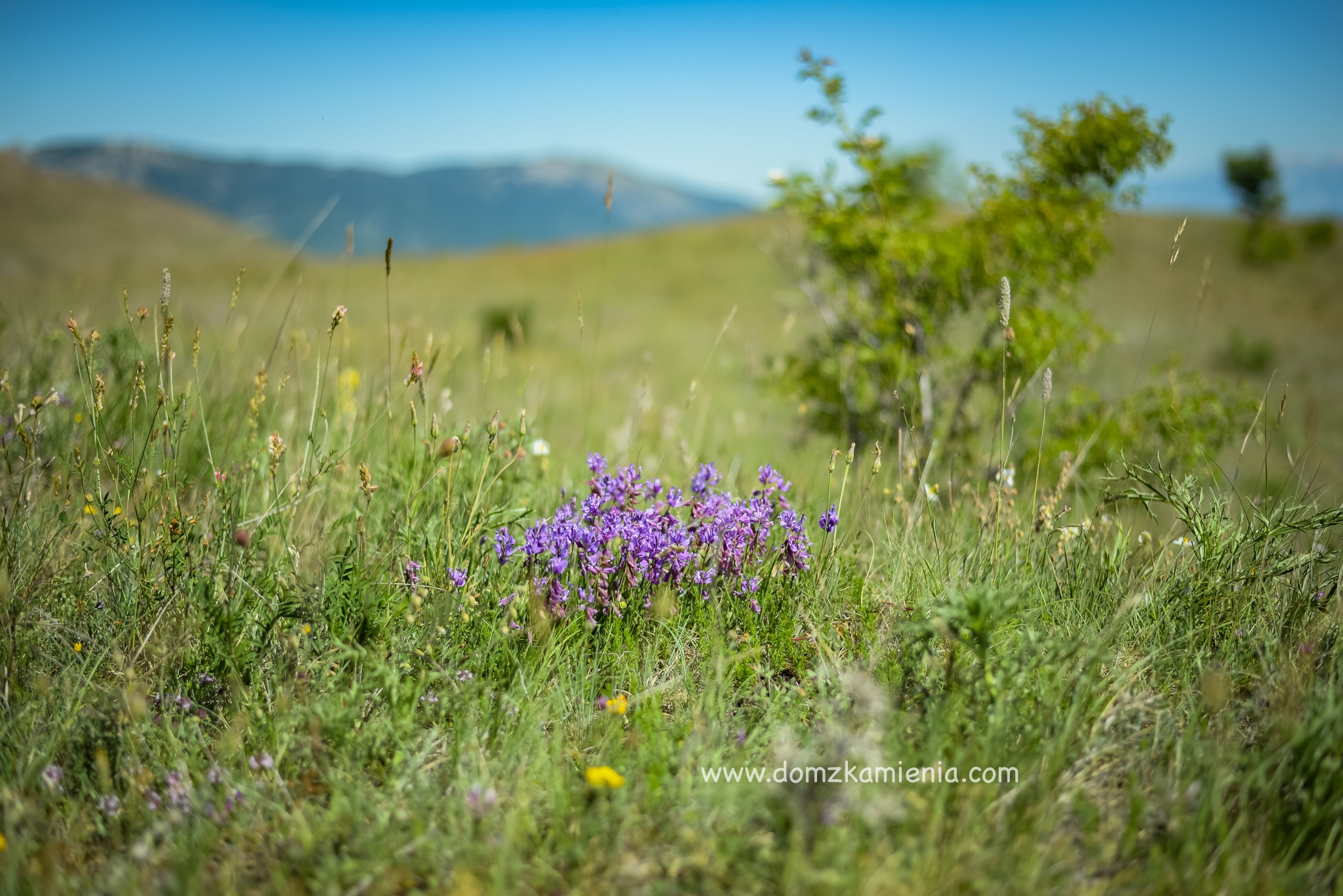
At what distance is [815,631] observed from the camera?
1740 mm

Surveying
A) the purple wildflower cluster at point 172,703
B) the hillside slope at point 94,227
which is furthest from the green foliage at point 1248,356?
the hillside slope at point 94,227

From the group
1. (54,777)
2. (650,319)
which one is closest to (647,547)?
(54,777)

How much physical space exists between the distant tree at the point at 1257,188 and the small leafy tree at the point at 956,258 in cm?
3564

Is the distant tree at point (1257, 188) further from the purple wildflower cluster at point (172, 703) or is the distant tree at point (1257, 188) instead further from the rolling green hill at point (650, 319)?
the purple wildflower cluster at point (172, 703)

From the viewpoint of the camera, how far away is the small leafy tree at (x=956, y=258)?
3.69 meters

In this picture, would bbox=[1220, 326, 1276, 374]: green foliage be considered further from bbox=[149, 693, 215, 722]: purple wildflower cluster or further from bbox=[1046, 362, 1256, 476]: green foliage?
bbox=[149, 693, 215, 722]: purple wildflower cluster

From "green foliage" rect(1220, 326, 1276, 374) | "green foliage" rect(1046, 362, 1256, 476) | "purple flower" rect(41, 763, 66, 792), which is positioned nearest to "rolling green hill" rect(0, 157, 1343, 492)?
"green foliage" rect(1220, 326, 1276, 374)

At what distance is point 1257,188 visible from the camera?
34094 mm

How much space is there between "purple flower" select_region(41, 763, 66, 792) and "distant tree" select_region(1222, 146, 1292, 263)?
132 ft

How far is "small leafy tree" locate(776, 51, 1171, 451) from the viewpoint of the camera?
369cm

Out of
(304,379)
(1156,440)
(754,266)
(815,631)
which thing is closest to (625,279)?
(754,266)

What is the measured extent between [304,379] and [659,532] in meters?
4.36

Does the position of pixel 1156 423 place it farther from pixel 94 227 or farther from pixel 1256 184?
pixel 94 227

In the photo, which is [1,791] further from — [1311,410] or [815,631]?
[1311,410]
